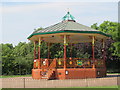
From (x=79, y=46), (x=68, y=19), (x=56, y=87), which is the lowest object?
(x=56, y=87)

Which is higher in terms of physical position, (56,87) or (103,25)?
(103,25)

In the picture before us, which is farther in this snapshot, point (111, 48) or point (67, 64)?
point (111, 48)

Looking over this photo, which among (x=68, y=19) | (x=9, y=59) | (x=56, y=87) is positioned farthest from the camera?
(x=9, y=59)

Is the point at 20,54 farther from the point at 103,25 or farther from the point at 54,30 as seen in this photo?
the point at 54,30

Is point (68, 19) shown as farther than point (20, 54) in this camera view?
No

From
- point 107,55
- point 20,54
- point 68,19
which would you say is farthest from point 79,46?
point 68,19

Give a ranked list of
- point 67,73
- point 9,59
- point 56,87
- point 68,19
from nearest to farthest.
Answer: point 56,87 → point 67,73 → point 68,19 → point 9,59

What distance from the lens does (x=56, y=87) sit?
15.9 metres

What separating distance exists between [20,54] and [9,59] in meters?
4.89

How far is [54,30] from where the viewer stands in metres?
23.1

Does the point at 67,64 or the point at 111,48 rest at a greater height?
the point at 111,48

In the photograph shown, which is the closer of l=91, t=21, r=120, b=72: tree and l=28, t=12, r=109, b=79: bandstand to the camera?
l=28, t=12, r=109, b=79: bandstand

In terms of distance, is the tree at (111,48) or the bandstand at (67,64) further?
the tree at (111,48)

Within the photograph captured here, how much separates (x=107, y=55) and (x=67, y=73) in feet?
60.6
